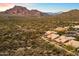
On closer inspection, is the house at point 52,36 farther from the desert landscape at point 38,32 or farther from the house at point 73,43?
the house at point 73,43

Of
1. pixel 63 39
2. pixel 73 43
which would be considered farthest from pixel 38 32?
pixel 73 43

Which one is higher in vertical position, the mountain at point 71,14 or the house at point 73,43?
the mountain at point 71,14

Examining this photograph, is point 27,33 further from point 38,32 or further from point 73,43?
point 73,43

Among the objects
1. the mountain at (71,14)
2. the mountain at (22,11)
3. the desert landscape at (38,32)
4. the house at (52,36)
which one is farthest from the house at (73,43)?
the mountain at (22,11)

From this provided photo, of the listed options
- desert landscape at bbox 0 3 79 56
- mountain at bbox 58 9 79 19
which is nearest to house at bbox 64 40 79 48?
desert landscape at bbox 0 3 79 56

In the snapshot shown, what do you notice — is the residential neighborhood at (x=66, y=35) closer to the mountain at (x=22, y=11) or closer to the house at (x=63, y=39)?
the house at (x=63, y=39)

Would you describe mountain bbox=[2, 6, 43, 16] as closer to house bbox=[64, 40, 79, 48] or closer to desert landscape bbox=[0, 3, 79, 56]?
desert landscape bbox=[0, 3, 79, 56]

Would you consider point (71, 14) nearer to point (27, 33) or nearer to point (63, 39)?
point (63, 39)

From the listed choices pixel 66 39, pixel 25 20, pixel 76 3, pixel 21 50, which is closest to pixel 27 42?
pixel 21 50

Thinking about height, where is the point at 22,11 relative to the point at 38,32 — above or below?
above

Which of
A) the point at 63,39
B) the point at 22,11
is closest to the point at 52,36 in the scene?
the point at 63,39

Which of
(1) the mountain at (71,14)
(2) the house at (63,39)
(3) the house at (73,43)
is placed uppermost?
(1) the mountain at (71,14)

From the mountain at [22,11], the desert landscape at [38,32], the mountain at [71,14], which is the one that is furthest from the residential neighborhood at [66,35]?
the mountain at [22,11]
